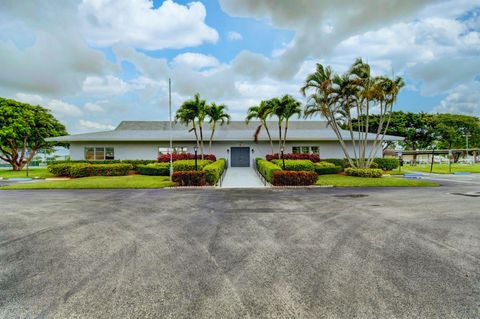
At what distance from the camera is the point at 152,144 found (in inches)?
1000

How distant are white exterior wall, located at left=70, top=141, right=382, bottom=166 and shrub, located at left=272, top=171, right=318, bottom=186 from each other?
11976 millimetres

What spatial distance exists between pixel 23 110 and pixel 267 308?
33788 millimetres

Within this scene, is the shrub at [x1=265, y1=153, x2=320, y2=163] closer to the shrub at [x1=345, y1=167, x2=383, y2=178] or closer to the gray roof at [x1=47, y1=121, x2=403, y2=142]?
the gray roof at [x1=47, y1=121, x2=403, y2=142]

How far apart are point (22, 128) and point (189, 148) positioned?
54.2 feet

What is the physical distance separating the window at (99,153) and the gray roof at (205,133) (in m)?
1.22

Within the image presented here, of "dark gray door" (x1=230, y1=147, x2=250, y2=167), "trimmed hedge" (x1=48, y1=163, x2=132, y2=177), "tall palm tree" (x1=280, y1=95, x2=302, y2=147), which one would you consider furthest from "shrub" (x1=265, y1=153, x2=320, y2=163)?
"trimmed hedge" (x1=48, y1=163, x2=132, y2=177)

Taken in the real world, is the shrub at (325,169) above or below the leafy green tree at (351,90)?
below

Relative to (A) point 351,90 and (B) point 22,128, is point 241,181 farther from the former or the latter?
(B) point 22,128

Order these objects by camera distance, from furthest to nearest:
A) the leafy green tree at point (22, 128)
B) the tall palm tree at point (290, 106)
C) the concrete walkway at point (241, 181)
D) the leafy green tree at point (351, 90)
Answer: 1. the leafy green tree at point (22, 128)
2. the tall palm tree at point (290, 106)
3. the leafy green tree at point (351, 90)
4. the concrete walkway at point (241, 181)

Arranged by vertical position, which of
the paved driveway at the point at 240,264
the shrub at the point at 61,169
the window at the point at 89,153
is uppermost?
the window at the point at 89,153

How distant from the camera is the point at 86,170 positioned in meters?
19.2

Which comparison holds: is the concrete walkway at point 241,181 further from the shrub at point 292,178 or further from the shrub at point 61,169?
the shrub at point 61,169

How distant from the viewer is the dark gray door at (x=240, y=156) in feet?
88.6

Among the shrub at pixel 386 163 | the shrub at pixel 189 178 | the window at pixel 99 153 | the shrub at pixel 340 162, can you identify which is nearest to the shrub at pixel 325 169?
the shrub at pixel 340 162
